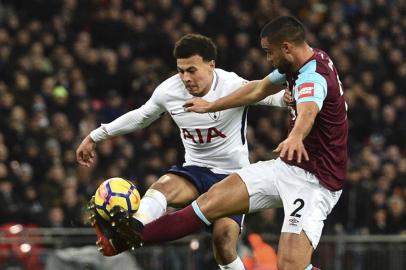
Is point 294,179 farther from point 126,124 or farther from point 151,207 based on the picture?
point 126,124

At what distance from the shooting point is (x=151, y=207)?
30.2ft

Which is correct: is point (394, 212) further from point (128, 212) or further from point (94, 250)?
point (128, 212)

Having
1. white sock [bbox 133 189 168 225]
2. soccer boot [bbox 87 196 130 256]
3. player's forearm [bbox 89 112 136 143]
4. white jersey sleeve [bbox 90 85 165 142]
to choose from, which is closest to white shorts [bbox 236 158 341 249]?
white sock [bbox 133 189 168 225]

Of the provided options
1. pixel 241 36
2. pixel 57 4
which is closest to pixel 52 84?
pixel 57 4

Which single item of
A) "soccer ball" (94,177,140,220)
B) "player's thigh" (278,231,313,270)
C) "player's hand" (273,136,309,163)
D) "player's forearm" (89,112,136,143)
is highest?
"player's forearm" (89,112,136,143)

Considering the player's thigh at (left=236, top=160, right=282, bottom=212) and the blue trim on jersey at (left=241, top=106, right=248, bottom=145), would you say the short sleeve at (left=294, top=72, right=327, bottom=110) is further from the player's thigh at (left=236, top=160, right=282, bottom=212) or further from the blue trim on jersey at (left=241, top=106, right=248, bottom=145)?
the blue trim on jersey at (left=241, top=106, right=248, bottom=145)

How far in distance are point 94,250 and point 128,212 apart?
467 centimetres

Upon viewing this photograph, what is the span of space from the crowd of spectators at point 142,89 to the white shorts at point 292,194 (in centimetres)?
580

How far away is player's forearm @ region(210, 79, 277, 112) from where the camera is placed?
9188 mm

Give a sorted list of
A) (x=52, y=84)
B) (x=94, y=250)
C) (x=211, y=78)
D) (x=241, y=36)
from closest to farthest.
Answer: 1. (x=211, y=78)
2. (x=94, y=250)
3. (x=52, y=84)
4. (x=241, y=36)

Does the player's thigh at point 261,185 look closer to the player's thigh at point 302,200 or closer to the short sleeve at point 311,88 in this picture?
the player's thigh at point 302,200

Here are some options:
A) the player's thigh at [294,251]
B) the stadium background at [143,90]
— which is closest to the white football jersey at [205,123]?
the player's thigh at [294,251]

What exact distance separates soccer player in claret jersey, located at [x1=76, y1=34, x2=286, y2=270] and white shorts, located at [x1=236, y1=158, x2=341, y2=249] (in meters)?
0.92

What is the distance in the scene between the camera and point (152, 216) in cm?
912
